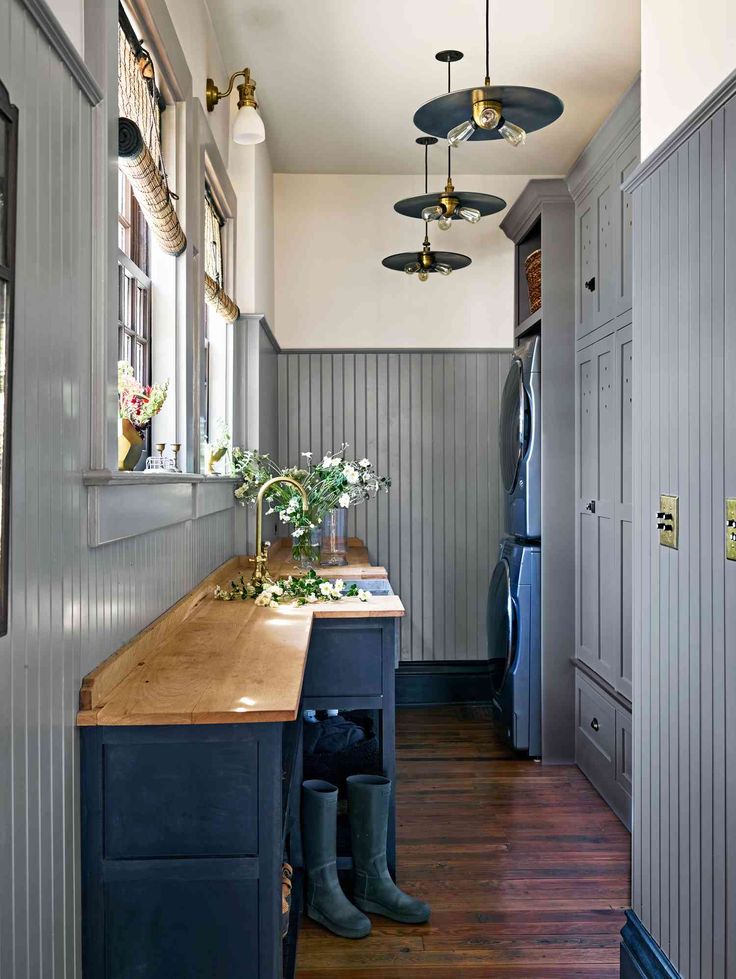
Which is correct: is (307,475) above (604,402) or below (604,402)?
below

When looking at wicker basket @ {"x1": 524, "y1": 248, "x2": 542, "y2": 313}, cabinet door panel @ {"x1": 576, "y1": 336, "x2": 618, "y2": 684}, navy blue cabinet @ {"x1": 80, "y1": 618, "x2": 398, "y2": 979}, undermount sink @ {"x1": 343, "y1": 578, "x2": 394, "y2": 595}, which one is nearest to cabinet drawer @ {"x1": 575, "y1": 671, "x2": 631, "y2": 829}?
cabinet door panel @ {"x1": 576, "y1": 336, "x2": 618, "y2": 684}

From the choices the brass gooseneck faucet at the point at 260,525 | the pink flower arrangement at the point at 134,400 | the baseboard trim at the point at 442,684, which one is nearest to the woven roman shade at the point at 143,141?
the pink flower arrangement at the point at 134,400

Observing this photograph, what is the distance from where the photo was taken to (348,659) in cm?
286

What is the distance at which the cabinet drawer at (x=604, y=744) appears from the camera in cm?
342

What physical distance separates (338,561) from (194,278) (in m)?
1.55

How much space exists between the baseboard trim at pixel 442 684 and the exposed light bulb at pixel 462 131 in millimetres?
3283

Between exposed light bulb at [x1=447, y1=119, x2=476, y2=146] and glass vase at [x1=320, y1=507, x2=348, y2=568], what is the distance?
173 centimetres

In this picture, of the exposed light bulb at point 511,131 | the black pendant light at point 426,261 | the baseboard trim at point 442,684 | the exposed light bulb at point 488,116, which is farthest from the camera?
the baseboard trim at point 442,684

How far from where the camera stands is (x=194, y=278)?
9.81ft

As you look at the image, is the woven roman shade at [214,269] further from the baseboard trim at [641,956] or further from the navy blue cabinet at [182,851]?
the baseboard trim at [641,956]

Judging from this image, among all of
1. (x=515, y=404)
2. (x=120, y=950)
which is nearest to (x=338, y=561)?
(x=515, y=404)

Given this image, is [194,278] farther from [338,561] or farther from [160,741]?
[160,741]

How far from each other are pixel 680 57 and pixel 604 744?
2.69 m

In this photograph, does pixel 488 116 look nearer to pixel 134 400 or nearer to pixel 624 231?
pixel 624 231
